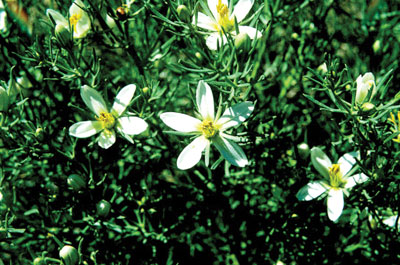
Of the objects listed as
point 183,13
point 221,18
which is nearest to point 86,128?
point 183,13

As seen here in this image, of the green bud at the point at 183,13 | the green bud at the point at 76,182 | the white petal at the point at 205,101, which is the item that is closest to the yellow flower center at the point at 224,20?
the green bud at the point at 183,13

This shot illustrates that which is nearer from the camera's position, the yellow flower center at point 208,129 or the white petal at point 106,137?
the yellow flower center at point 208,129

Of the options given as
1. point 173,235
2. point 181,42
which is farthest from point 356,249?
point 181,42

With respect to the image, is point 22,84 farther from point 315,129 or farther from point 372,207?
point 372,207

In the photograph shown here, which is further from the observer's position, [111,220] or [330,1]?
[330,1]

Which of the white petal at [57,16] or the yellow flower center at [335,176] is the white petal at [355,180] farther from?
the white petal at [57,16]

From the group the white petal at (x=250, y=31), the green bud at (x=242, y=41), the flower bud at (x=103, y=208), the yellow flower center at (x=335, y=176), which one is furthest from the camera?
the flower bud at (x=103, y=208)
